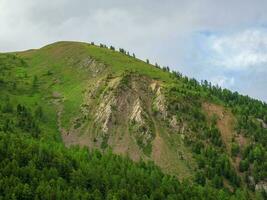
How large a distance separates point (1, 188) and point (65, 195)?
70.9 ft

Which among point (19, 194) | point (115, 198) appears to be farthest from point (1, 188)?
point (115, 198)

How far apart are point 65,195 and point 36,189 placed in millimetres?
10066

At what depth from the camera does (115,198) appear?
199500 mm

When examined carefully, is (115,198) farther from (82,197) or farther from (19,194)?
(19,194)

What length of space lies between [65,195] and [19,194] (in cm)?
1562

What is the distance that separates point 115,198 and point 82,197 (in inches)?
449

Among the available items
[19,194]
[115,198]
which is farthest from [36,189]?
[115,198]

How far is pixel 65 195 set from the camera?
649 feet

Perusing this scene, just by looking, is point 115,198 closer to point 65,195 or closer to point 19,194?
point 65,195

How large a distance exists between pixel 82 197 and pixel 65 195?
5.99 meters

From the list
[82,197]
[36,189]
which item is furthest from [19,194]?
[82,197]

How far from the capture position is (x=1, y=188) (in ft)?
635

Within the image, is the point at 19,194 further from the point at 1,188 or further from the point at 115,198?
the point at 115,198

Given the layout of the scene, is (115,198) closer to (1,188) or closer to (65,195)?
(65,195)
